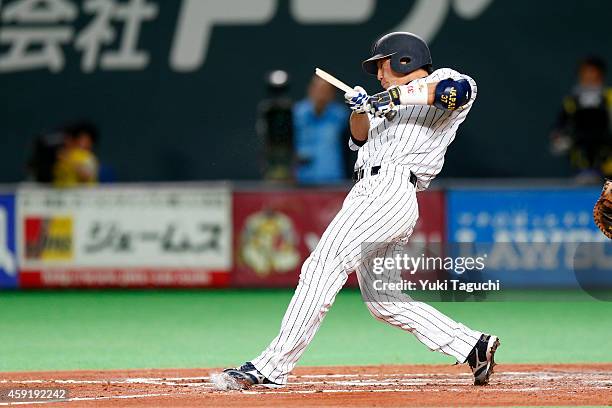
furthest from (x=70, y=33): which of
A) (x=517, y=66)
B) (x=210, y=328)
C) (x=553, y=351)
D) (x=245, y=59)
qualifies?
(x=553, y=351)

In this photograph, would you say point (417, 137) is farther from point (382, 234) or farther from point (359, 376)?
point (359, 376)

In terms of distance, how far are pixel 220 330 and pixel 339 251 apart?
134 inches

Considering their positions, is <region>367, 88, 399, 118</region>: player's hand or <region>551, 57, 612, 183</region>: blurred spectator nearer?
<region>367, 88, 399, 118</region>: player's hand

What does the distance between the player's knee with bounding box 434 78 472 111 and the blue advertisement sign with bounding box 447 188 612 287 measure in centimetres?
530

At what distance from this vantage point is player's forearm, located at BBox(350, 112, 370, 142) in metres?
6.09

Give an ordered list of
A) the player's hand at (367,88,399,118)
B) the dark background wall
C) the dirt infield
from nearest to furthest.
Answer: the dirt infield < the player's hand at (367,88,399,118) < the dark background wall

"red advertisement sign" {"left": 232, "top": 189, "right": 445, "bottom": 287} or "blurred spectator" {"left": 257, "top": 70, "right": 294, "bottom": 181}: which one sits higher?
"blurred spectator" {"left": 257, "top": 70, "right": 294, "bottom": 181}

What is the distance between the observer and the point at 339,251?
5.84 m

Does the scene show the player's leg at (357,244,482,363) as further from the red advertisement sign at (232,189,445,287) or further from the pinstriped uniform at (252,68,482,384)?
the red advertisement sign at (232,189,445,287)

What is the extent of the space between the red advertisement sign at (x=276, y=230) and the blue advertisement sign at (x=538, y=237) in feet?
3.71

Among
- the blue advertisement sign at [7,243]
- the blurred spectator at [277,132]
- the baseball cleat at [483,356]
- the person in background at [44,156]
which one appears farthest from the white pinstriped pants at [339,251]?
the person in background at [44,156]

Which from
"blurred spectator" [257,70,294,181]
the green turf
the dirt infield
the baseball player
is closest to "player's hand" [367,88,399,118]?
the baseball player

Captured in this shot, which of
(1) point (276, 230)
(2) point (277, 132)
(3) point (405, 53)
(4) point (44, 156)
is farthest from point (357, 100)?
(4) point (44, 156)

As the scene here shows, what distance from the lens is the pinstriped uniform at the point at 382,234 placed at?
229 inches
